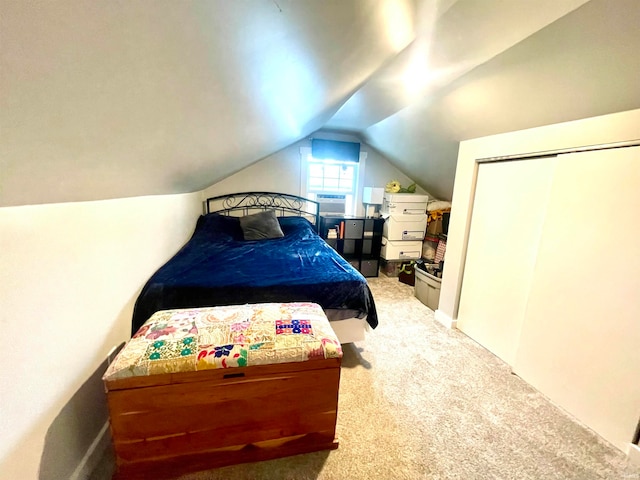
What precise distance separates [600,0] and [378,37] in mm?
842

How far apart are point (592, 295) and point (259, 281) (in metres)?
1.97

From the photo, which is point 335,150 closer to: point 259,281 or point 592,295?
point 259,281

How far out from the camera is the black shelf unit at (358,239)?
12.7 ft

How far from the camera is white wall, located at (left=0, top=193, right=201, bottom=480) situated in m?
0.86

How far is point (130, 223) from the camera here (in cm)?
162

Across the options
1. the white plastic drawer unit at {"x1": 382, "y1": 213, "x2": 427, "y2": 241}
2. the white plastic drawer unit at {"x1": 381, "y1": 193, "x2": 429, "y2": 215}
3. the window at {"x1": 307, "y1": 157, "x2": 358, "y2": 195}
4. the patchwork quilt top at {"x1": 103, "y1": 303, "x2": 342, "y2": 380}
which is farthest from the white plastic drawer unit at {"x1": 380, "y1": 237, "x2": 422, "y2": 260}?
the patchwork quilt top at {"x1": 103, "y1": 303, "x2": 342, "y2": 380}

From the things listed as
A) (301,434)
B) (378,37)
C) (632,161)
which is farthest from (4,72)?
(632,161)

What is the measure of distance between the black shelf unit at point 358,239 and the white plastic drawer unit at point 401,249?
139 mm

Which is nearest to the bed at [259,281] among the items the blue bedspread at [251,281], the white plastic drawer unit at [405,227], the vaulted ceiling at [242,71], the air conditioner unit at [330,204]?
the blue bedspread at [251,281]

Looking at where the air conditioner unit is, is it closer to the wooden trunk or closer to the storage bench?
the storage bench

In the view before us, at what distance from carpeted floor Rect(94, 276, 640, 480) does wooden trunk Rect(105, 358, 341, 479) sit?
0.10 m

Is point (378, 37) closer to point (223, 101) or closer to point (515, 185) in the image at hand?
Answer: point (223, 101)

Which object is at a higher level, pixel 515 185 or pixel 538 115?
pixel 538 115

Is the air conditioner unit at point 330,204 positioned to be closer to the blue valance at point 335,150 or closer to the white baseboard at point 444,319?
the blue valance at point 335,150
